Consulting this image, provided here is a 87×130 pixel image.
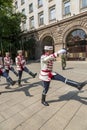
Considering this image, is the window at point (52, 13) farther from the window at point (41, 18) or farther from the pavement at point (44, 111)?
the pavement at point (44, 111)

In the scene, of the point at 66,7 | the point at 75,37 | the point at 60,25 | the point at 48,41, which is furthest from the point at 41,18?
the point at 75,37

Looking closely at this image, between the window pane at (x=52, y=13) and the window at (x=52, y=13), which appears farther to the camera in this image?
the window pane at (x=52, y=13)

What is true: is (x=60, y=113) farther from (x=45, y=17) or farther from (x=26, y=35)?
(x=26, y=35)

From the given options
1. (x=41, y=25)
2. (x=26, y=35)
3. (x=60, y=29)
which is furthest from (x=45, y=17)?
(x=26, y=35)

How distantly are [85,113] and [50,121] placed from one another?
99 cm

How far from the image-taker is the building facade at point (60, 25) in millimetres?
21020

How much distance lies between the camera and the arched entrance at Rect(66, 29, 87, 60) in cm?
2134

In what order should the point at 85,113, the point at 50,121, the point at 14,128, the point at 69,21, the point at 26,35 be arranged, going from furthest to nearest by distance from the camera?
1. the point at 26,35
2. the point at 69,21
3. the point at 85,113
4. the point at 50,121
5. the point at 14,128

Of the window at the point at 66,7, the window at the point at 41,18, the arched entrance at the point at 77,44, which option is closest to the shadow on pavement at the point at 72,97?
the arched entrance at the point at 77,44

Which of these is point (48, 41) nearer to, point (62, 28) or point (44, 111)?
point (62, 28)

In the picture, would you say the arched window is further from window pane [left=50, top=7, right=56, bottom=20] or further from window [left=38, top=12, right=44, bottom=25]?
window [left=38, top=12, right=44, bottom=25]

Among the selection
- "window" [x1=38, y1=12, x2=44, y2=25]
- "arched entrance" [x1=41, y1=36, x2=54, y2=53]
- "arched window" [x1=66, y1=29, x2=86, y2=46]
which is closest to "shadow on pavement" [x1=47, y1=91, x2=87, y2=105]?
"arched window" [x1=66, y1=29, x2=86, y2=46]

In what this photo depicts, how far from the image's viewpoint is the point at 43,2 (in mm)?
26562

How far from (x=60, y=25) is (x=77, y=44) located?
12.6 feet
